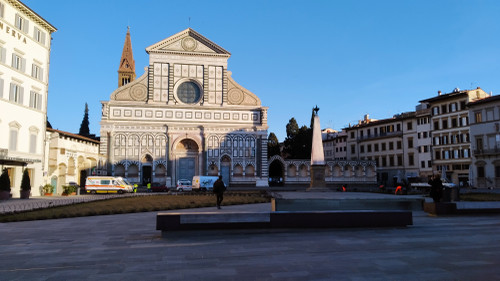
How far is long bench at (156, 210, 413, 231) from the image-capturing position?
9531mm

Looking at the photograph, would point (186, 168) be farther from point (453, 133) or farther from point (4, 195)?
point (453, 133)

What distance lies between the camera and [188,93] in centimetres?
5550

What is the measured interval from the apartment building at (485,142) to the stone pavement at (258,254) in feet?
130

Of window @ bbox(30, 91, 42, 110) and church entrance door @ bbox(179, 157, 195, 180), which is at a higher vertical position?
window @ bbox(30, 91, 42, 110)

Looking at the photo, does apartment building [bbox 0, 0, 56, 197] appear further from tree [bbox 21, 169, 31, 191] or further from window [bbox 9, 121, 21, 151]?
tree [bbox 21, 169, 31, 191]

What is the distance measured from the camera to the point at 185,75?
181 feet

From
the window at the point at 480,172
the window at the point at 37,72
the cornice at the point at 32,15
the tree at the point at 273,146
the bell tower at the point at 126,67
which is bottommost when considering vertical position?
→ the window at the point at 480,172

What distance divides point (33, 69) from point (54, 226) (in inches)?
970

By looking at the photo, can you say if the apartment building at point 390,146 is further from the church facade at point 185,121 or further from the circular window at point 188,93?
the circular window at point 188,93

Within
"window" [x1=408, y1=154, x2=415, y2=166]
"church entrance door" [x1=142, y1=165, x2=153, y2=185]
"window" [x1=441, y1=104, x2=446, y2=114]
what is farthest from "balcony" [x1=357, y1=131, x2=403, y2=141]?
"church entrance door" [x1=142, y1=165, x2=153, y2=185]

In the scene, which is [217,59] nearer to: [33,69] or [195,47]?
[195,47]

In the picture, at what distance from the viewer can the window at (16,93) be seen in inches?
1155

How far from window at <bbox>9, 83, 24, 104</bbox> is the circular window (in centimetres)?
2606

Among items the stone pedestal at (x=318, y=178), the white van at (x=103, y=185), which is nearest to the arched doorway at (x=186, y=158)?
the white van at (x=103, y=185)
